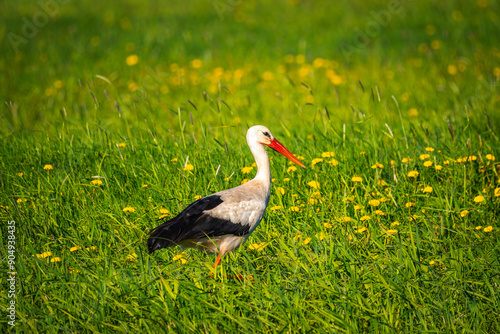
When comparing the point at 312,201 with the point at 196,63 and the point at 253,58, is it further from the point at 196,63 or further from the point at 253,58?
the point at 253,58

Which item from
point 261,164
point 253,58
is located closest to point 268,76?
point 253,58

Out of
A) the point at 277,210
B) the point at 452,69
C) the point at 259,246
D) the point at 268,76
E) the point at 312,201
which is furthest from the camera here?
the point at 268,76

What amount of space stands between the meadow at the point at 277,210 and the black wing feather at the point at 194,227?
15cm

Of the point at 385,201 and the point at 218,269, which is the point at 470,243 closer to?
the point at 385,201

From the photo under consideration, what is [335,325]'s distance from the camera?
8.58 feet

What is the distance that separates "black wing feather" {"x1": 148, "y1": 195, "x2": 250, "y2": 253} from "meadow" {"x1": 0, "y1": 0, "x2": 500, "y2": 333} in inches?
5.7

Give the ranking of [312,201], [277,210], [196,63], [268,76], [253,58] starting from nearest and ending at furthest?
[312,201]
[277,210]
[268,76]
[196,63]
[253,58]

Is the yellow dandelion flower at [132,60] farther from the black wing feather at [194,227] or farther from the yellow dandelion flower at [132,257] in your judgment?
the yellow dandelion flower at [132,257]

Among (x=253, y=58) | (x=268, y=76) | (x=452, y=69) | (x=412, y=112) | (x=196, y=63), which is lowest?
(x=412, y=112)

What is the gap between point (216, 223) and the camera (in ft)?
10.8

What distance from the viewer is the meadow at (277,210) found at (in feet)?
8.73

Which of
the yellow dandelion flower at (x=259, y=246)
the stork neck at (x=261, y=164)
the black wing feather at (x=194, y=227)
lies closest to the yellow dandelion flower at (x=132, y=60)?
the stork neck at (x=261, y=164)

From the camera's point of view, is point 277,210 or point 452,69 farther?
point 452,69

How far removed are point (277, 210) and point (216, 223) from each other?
2.57 feet
